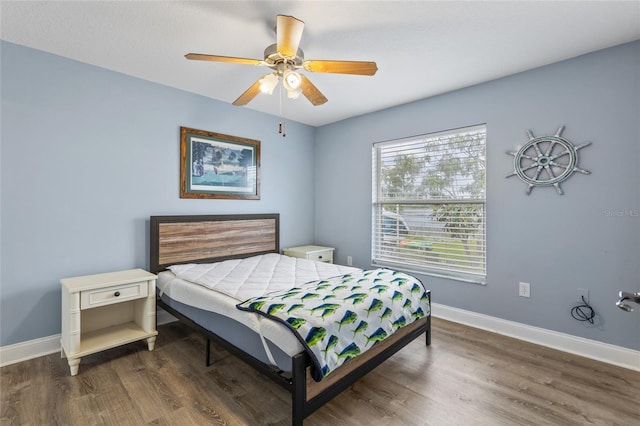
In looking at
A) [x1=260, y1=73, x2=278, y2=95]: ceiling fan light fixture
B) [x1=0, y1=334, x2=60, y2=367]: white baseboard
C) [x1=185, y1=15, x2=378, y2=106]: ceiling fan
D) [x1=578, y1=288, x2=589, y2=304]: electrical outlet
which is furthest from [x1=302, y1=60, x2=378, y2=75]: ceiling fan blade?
[x1=0, y1=334, x2=60, y2=367]: white baseboard

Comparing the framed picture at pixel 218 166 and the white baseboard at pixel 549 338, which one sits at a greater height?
the framed picture at pixel 218 166

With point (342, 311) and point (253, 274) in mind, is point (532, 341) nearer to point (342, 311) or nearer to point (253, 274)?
point (342, 311)

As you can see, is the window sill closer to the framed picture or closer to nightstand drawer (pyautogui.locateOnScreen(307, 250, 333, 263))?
nightstand drawer (pyautogui.locateOnScreen(307, 250, 333, 263))

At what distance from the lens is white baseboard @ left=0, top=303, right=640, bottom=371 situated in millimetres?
2322

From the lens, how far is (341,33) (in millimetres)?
2184

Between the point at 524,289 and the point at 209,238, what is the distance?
317 cm

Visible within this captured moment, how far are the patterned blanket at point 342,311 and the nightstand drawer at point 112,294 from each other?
1.10 meters

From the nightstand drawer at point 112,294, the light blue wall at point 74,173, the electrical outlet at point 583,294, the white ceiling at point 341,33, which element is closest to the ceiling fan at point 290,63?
the white ceiling at point 341,33

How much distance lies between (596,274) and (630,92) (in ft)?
4.62

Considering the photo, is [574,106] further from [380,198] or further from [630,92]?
[380,198]

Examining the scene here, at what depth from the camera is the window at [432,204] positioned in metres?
3.15

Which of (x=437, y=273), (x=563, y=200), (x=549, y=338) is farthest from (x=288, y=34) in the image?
(x=549, y=338)

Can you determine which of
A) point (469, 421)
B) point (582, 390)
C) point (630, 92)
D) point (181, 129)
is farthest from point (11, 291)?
point (630, 92)

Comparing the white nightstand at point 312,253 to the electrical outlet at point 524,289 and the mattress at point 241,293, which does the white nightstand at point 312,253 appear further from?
the electrical outlet at point 524,289
